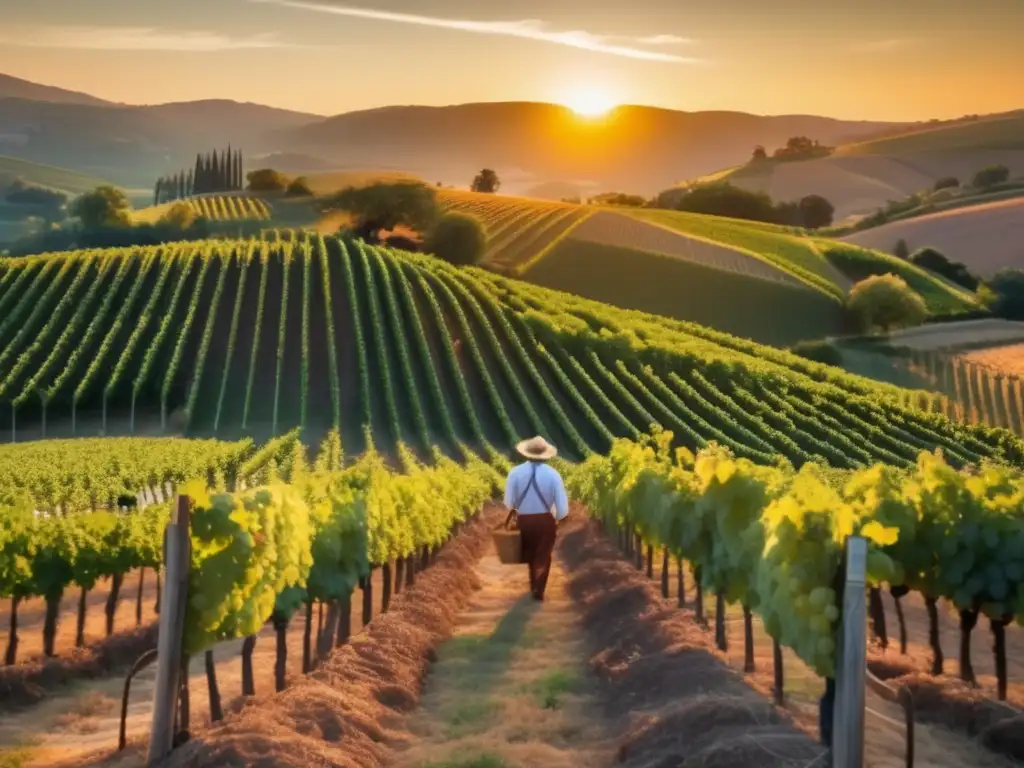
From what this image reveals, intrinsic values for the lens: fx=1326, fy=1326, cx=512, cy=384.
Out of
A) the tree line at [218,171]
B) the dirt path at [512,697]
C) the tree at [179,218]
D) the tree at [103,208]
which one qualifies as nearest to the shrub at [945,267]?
the tree at [179,218]

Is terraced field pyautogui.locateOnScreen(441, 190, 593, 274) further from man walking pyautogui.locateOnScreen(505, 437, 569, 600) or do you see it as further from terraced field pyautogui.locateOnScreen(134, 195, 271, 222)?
man walking pyautogui.locateOnScreen(505, 437, 569, 600)

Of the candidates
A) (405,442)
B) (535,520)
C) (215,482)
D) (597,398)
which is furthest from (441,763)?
(597,398)

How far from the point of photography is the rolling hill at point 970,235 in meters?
106

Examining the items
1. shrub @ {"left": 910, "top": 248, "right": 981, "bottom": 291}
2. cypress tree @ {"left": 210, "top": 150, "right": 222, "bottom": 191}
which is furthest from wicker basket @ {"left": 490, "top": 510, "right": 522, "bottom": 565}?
cypress tree @ {"left": 210, "top": 150, "right": 222, "bottom": 191}

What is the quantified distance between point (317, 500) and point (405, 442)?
128 feet

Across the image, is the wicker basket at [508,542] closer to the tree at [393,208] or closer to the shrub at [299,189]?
the tree at [393,208]

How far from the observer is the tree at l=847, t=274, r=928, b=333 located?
275ft

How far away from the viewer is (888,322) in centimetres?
8444

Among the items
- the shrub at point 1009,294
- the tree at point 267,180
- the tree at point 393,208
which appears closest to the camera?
the shrub at point 1009,294

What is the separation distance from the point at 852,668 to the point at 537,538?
30.4 ft

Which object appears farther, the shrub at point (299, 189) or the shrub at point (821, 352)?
the shrub at point (299, 189)

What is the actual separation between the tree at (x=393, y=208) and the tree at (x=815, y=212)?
59.9 m

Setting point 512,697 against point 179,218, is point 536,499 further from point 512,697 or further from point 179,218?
point 179,218

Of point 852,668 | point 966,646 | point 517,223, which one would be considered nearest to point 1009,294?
point 517,223
